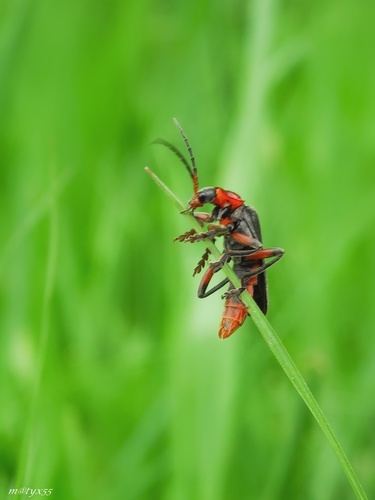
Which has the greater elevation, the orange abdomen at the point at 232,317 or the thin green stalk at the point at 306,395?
the orange abdomen at the point at 232,317

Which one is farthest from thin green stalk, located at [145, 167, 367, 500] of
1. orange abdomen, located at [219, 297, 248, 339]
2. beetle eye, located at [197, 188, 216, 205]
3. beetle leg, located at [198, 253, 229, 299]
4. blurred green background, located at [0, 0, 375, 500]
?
beetle eye, located at [197, 188, 216, 205]

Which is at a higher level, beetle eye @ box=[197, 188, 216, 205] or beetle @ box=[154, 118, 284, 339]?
beetle eye @ box=[197, 188, 216, 205]

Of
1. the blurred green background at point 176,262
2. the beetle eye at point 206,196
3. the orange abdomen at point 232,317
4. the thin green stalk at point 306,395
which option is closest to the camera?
the thin green stalk at point 306,395

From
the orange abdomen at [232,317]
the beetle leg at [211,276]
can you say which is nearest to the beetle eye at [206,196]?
the beetle leg at [211,276]

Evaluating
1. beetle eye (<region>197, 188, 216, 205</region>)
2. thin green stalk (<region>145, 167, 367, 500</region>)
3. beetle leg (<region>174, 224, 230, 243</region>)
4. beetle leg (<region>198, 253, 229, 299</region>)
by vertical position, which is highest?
beetle eye (<region>197, 188, 216, 205</region>)

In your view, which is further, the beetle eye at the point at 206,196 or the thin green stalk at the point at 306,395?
the beetle eye at the point at 206,196

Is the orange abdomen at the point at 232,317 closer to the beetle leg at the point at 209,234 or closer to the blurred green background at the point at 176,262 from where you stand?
the beetle leg at the point at 209,234

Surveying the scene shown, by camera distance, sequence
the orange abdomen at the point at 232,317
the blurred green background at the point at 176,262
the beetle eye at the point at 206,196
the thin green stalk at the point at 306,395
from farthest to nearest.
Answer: the blurred green background at the point at 176,262 → the beetle eye at the point at 206,196 → the orange abdomen at the point at 232,317 → the thin green stalk at the point at 306,395

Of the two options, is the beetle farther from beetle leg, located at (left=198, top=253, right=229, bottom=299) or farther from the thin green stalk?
the thin green stalk

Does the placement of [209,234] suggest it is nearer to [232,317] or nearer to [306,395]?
[232,317]
